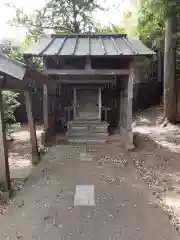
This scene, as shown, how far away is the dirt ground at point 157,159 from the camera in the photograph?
18.4 feet

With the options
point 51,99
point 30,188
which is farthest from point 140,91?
point 30,188

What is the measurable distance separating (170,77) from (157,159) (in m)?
5.90

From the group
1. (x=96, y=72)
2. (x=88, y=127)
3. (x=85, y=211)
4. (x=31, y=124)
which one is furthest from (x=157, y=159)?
(x=85, y=211)

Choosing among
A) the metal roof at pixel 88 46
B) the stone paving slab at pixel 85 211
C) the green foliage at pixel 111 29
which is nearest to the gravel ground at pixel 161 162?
the stone paving slab at pixel 85 211

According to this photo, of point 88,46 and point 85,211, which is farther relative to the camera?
point 88,46

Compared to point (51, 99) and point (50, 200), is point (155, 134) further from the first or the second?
point (50, 200)

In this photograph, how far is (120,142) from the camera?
10711mm

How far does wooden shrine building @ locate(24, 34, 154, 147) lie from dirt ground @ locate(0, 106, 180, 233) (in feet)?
3.17

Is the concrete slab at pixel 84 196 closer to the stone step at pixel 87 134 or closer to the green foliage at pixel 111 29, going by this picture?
the stone step at pixel 87 134

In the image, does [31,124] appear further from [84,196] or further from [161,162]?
[161,162]

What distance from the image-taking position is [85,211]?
15.8 ft

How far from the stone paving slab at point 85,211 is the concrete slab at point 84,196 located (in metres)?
0.09

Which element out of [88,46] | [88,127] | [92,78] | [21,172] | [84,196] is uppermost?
[88,46]

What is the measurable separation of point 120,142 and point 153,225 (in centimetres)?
646
